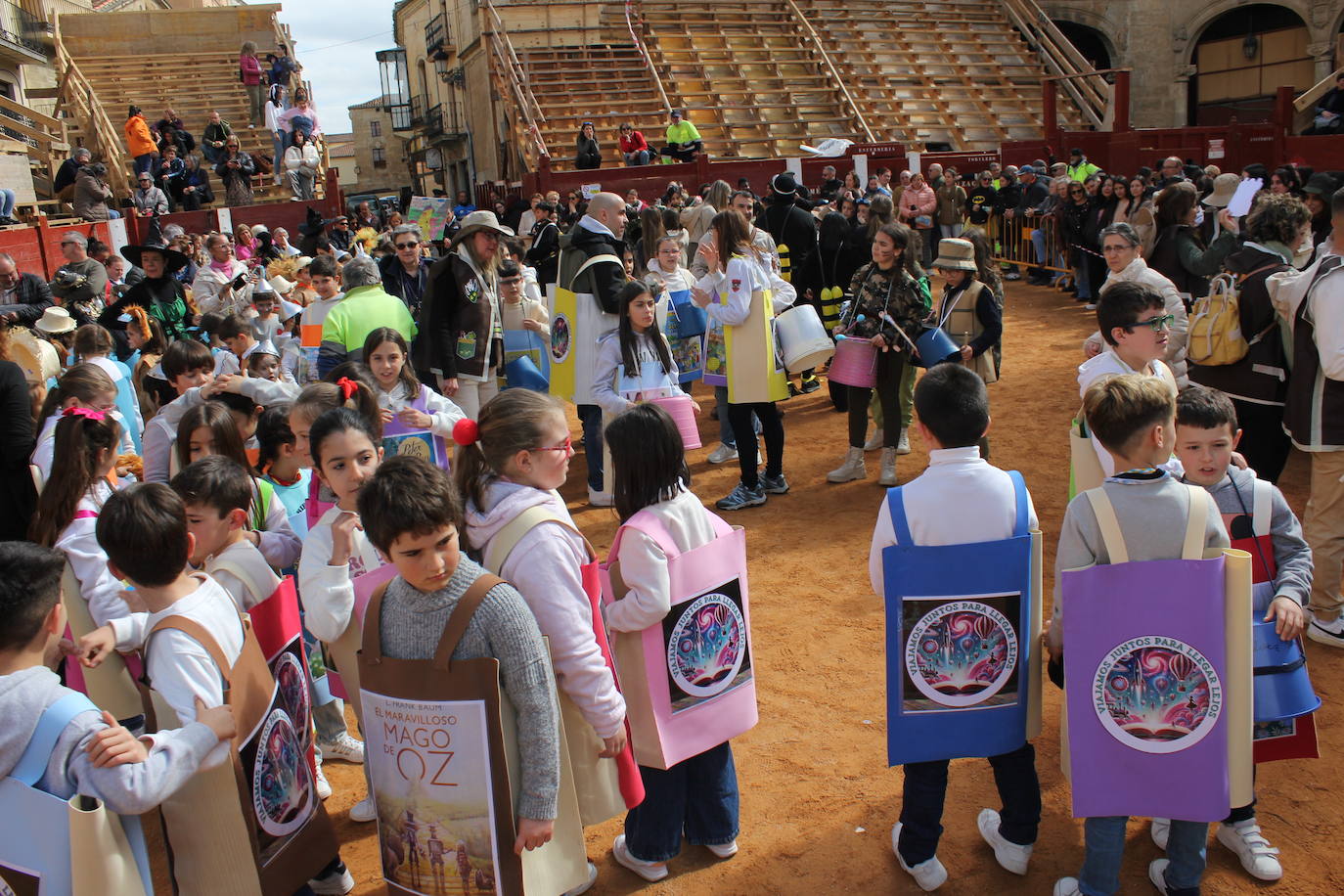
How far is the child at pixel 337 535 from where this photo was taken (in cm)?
308

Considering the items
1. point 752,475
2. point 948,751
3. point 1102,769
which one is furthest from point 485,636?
point 752,475

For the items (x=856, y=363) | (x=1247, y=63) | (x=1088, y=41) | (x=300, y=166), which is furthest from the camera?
(x=1088, y=41)

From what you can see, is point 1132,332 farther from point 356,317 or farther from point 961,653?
point 356,317

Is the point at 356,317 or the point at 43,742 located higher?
the point at 356,317

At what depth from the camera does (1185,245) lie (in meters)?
8.44

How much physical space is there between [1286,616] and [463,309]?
495cm

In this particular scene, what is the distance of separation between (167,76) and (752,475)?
2955cm

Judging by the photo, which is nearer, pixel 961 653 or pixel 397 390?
pixel 961 653

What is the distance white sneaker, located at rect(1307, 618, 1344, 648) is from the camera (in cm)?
470

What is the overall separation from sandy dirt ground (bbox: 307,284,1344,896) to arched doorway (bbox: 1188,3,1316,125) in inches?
1005

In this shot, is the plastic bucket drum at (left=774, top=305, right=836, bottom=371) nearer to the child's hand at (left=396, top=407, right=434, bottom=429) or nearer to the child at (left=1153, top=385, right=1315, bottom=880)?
the child's hand at (left=396, top=407, right=434, bottom=429)

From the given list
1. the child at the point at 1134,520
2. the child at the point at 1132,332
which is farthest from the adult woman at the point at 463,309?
the child at the point at 1134,520

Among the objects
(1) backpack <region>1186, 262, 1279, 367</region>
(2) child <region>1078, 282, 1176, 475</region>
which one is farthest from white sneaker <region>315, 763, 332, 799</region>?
(1) backpack <region>1186, 262, 1279, 367</region>

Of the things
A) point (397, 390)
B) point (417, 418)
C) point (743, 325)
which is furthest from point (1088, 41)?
point (417, 418)
